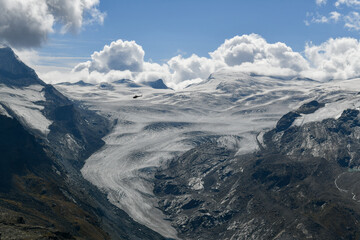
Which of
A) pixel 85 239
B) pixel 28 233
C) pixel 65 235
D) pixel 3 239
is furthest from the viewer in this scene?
pixel 85 239

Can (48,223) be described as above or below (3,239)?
below

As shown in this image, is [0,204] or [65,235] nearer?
[65,235]

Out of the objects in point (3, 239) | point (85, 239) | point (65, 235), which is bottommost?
point (85, 239)

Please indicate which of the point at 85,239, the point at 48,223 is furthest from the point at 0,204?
the point at 85,239

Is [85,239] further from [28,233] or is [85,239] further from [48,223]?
[28,233]

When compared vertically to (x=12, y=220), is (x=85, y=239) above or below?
below

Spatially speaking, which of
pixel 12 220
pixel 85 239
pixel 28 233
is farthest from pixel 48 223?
pixel 28 233

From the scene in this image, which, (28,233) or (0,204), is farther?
(0,204)

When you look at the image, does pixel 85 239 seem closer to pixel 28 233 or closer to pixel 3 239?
pixel 28 233

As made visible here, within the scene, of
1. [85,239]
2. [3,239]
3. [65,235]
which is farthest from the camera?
[85,239]

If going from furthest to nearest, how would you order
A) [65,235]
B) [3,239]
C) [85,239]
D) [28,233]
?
1. [85,239]
2. [65,235]
3. [28,233]
4. [3,239]
